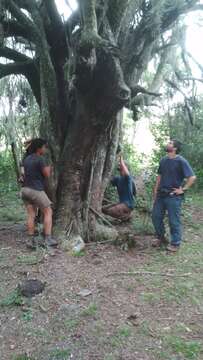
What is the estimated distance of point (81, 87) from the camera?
7055 millimetres

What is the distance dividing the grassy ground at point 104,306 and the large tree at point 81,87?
3.64 ft

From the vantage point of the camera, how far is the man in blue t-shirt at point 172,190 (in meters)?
7.93

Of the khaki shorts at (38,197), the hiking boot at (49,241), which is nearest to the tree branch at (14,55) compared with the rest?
the khaki shorts at (38,197)

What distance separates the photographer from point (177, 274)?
6859 mm

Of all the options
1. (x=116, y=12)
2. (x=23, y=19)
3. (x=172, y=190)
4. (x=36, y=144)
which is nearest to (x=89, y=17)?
(x=116, y=12)

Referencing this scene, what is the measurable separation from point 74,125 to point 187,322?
152 inches

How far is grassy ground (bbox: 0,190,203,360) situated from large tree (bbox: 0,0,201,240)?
3.64 feet

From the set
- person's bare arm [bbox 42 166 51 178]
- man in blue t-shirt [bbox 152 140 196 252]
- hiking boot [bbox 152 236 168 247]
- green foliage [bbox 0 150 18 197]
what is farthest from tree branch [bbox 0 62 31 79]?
green foliage [bbox 0 150 18 197]

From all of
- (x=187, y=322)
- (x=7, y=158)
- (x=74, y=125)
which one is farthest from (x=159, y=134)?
(x=187, y=322)

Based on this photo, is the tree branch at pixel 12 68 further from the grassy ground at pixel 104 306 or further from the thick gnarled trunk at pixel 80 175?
the grassy ground at pixel 104 306

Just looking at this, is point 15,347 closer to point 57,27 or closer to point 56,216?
point 56,216

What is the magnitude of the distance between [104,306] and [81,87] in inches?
123

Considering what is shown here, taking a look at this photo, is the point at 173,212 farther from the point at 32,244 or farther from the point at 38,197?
the point at 32,244

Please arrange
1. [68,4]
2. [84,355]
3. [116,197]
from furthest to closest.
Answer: [116,197] → [68,4] → [84,355]
